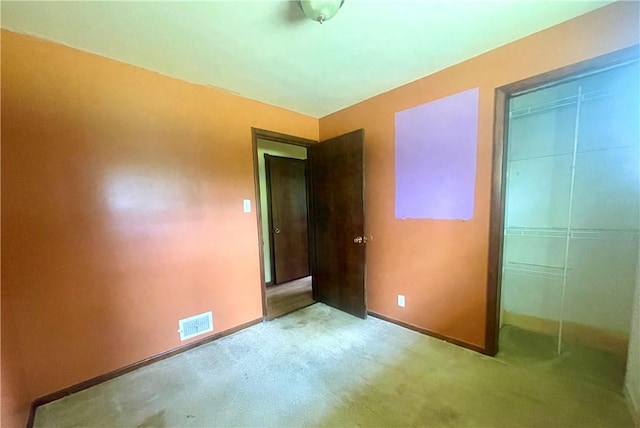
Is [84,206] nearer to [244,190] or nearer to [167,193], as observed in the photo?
[167,193]

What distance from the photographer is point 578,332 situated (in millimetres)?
2096

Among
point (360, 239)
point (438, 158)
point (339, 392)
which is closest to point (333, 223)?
point (360, 239)

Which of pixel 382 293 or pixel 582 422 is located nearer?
pixel 582 422

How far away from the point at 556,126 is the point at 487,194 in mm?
991

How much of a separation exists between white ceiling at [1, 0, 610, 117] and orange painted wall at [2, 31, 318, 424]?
Result: 242 millimetres

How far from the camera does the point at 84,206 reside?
171 centimetres

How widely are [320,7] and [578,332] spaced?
3.10 m

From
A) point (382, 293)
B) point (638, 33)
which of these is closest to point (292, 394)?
point (382, 293)

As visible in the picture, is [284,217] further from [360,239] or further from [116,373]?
[116,373]

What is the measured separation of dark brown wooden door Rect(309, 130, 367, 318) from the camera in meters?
2.59

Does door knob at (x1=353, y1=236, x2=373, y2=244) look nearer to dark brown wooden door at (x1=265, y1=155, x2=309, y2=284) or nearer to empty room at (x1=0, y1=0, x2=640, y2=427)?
empty room at (x1=0, y1=0, x2=640, y2=427)

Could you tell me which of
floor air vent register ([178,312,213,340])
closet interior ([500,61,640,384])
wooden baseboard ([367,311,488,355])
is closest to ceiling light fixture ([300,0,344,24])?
closet interior ([500,61,640,384])

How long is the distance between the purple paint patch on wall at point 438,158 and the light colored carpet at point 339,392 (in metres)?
1.18

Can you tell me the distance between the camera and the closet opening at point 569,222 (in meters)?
1.84
